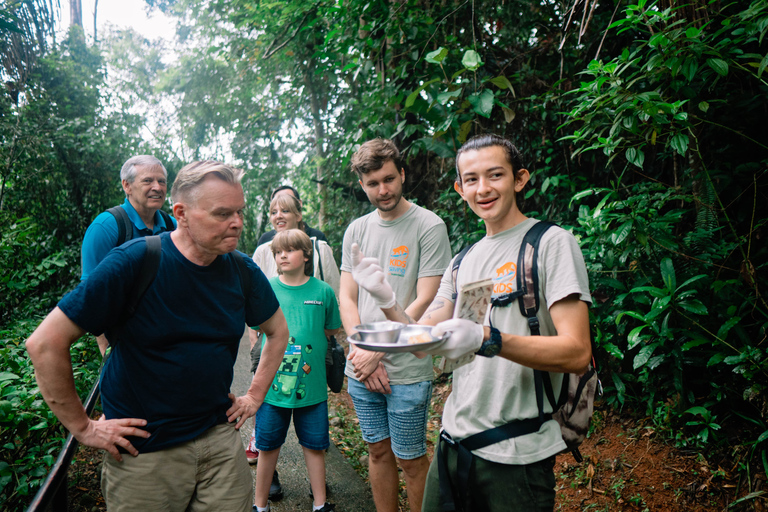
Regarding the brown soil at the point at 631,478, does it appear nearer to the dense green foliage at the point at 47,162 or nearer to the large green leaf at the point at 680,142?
the dense green foliage at the point at 47,162

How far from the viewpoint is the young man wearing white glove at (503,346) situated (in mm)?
1384

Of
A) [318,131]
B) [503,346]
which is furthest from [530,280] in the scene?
[318,131]

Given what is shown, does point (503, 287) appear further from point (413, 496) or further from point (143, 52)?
point (143, 52)

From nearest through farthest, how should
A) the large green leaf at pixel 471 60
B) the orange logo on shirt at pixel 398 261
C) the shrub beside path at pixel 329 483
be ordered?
the orange logo on shirt at pixel 398 261 → the large green leaf at pixel 471 60 → the shrub beside path at pixel 329 483

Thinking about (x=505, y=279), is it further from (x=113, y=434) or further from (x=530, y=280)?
(x=113, y=434)

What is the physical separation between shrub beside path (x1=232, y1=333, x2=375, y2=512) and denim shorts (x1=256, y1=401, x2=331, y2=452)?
0.59m

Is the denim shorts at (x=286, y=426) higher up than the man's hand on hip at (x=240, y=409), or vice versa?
the man's hand on hip at (x=240, y=409)

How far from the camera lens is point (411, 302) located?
279cm

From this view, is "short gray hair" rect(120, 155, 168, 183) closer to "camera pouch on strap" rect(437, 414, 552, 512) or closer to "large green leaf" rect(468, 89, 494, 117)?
"large green leaf" rect(468, 89, 494, 117)

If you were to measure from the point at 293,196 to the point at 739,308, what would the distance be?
3.41 metres

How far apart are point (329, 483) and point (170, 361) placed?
223 centimetres

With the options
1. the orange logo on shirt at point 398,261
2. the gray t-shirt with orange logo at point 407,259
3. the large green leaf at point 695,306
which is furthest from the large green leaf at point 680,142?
the orange logo on shirt at point 398,261

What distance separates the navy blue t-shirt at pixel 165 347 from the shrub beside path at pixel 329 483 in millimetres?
1709

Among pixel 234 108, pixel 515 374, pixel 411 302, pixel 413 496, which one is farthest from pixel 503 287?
pixel 234 108
